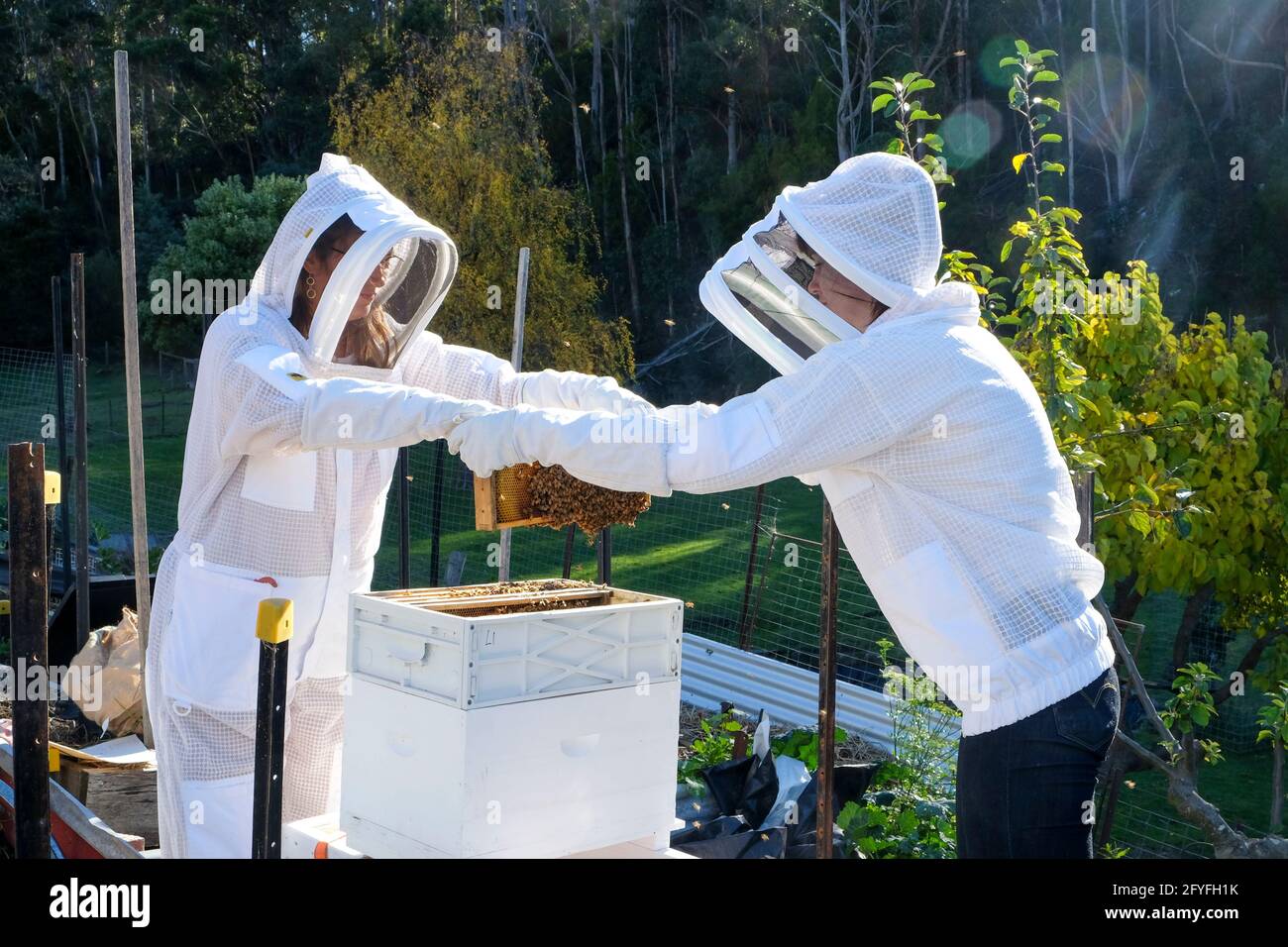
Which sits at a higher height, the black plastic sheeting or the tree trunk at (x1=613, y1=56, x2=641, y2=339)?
the tree trunk at (x1=613, y1=56, x2=641, y2=339)

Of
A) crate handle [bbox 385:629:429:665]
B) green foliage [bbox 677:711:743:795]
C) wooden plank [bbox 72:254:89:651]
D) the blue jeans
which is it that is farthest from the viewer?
wooden plank [bbox 72:254:89:651]

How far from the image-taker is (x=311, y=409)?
10.8 ft

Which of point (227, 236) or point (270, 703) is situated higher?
point (227, 236)

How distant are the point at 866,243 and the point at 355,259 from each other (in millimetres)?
1449

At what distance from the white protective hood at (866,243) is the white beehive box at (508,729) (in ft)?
2.66

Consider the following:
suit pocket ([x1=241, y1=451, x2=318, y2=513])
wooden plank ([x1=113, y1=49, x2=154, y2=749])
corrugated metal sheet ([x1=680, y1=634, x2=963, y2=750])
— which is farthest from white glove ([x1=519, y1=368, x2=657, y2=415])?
corrugated metal sheet ([x1=680, y1=634, x2=963, y2=750])

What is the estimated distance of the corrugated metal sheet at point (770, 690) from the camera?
718 centimetres

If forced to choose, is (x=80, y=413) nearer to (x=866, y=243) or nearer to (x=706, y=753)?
(x=706, y=753)

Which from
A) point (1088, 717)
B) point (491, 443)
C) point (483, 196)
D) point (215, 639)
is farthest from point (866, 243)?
point (483, 196)

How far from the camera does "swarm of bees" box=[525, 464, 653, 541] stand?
3340 mm

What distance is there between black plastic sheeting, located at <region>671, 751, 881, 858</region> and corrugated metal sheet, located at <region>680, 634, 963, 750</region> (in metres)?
1.29

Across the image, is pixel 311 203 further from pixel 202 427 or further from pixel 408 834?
pixel 408 834

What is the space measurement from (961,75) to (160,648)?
2767 centimetres

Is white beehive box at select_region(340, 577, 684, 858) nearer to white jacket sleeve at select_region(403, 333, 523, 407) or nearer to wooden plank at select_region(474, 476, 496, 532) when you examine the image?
wooden plank at select_region(474, 476, 496, 532)
